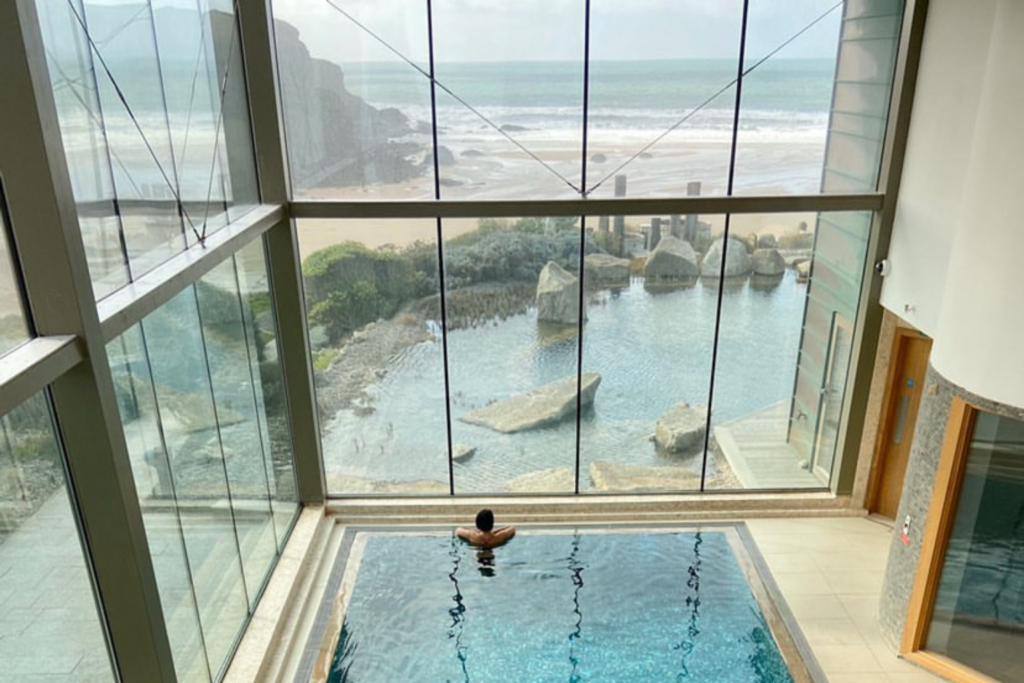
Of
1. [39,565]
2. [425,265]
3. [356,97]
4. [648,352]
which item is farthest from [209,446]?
[648,352]

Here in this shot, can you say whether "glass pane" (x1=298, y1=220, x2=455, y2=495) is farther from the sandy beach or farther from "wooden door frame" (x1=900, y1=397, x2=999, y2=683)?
"wooden door frame" (x1=900, y1=397, x2=999, y2=683)

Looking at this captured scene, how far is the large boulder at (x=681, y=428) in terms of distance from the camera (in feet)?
27.8

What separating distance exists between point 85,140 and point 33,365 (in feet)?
4.84

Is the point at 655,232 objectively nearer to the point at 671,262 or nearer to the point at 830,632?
the point at 671,262

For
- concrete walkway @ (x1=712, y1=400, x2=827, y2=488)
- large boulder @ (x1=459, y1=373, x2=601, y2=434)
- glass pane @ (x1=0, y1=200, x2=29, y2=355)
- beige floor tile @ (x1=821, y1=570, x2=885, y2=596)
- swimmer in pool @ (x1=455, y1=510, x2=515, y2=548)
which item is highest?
glass pane @ (x1=0, y1=200, x2=29, y2=355)

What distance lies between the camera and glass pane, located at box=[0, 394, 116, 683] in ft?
11.7

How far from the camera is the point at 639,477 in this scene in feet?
28.7

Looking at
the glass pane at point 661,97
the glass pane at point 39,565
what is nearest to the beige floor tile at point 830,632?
the glass pane at point 661,97

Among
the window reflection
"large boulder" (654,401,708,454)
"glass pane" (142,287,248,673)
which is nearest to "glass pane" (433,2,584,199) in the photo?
the window reflection

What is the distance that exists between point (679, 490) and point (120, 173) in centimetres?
660

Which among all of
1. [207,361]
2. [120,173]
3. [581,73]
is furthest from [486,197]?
[120,173]

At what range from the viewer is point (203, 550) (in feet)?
18.7

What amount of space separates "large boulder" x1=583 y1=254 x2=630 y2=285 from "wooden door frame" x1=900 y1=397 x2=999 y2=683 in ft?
10.7

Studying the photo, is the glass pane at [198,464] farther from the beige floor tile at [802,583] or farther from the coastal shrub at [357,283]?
the beige floor tile at [802,583]
